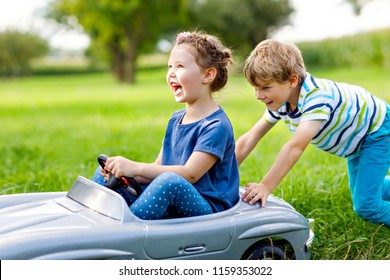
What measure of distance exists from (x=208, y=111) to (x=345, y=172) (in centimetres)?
171

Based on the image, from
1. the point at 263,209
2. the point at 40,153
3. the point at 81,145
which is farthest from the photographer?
the point at 81,145

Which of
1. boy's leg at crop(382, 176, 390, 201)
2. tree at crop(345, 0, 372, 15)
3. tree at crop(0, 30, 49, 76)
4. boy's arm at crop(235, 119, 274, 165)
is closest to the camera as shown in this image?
boy's arm at crop(235, 119, 274, 165)

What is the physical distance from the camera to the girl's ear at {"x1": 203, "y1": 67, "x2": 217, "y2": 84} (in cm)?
290

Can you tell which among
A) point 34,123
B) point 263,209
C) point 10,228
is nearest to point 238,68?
point 263,209

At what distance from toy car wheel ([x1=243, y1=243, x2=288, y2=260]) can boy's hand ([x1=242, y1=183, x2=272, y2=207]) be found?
0.66 feet

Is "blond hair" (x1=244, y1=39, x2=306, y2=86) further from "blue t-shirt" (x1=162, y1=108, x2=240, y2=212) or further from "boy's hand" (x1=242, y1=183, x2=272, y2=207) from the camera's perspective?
"boy's hand" (x1=242, y1=183, x2=272, y2=207)

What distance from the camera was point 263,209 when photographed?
110 inches

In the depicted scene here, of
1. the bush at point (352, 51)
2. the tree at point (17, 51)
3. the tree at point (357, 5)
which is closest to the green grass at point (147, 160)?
the tree at point (357, 5)

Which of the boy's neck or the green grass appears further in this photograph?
the green grass

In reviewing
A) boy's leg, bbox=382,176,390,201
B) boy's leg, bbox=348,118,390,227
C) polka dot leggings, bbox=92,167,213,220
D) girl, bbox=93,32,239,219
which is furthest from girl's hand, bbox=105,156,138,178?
boy's leg, bbox=382,176,390,201

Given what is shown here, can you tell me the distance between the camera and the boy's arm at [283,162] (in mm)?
2871

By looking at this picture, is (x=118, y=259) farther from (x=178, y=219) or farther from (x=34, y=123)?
(x=34, y=123)

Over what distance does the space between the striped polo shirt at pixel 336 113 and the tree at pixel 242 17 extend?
3309 cm
